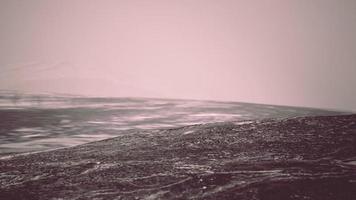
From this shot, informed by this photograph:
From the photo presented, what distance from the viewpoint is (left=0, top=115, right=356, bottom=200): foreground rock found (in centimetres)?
498

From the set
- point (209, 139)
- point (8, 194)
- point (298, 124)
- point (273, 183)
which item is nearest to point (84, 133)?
point (209, 139)

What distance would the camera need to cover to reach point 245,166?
604cm

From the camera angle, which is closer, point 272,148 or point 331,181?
point 331,181

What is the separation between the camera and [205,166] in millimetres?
6059

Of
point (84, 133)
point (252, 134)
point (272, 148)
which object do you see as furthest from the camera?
point (84, 133)

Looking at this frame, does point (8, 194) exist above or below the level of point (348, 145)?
below

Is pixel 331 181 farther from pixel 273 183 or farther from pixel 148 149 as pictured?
pixel 148 149

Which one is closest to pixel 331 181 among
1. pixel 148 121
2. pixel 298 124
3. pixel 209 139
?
pixel 209 139

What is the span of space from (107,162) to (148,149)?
→ 1089mm

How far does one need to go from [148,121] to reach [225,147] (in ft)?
28.0

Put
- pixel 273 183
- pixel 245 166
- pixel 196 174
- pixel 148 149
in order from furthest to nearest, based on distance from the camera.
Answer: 1. pixel 148 149
2. pixel 245 166
3. pixel 196 174
4. pixel 273 183

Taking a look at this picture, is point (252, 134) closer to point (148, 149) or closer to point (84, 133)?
point (148, 149)

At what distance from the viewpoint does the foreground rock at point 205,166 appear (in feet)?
16.3

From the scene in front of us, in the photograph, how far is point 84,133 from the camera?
1194 centimetres
